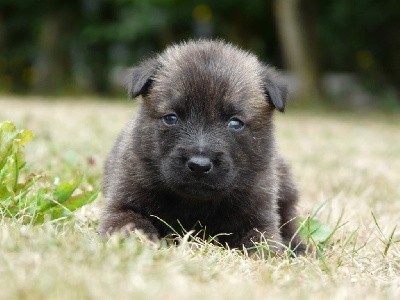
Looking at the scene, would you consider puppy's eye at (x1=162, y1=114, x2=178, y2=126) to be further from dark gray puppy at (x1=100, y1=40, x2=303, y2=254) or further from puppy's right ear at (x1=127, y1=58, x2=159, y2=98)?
puppy's right ear at (x1=127, y1=58, x2=159, y2=98)

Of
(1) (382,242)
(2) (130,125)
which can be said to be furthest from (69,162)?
(1) (382,242)

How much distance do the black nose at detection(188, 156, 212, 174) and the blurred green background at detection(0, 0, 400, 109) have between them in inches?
538

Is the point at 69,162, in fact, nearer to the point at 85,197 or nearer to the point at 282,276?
the point at 85,197

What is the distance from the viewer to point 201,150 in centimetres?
362

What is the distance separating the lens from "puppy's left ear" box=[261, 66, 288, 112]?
414 cm

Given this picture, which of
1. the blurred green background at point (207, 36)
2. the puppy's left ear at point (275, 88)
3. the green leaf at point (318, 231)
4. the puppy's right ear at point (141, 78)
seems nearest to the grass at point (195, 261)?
the green leaf at point (318, 231)

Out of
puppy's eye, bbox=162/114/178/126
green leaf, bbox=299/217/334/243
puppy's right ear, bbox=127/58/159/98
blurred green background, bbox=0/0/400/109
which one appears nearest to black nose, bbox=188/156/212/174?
puppy's eye, bbox=162/114/178/126

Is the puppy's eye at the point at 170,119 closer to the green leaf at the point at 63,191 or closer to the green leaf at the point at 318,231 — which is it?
the green leaf at the point at 63,191

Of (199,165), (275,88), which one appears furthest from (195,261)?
(275,88)

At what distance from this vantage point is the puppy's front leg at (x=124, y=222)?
3710 mm

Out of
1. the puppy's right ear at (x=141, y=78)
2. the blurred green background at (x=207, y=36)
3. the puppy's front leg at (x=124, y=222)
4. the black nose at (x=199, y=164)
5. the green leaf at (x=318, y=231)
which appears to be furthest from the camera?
the blurred green background at (x=207, y=36)

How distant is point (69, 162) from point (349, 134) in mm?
7017

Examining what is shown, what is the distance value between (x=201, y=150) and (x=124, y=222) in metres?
0.60

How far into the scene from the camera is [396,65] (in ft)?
63.5
